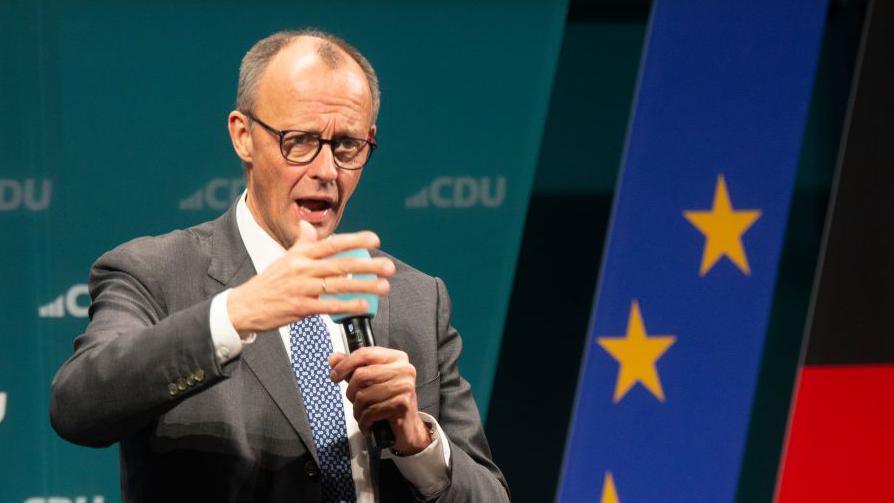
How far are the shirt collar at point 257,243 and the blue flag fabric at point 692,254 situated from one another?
5.77 feet

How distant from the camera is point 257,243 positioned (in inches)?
79.8

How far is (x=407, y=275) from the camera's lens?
7.01ft

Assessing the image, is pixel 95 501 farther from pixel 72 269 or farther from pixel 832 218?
pixel 832 218

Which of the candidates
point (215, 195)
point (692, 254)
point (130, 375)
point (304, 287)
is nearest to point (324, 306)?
point (304, 287)

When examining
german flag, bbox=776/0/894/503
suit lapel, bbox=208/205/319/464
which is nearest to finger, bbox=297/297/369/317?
suit lapel, bbox=208/205/319/464

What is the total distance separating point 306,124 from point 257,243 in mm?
225

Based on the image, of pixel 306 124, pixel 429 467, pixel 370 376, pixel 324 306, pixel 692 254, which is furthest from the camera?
pixel 692 254

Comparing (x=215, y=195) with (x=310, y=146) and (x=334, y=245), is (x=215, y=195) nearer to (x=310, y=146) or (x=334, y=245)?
(x=310, y=146)

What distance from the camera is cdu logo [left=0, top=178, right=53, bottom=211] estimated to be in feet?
10.2

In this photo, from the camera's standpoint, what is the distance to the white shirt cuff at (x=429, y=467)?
6.01 feet

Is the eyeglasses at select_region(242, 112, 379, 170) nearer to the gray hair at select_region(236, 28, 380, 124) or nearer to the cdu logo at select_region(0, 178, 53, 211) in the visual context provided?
the gray hair at select_region(236, 28, 380, 124)

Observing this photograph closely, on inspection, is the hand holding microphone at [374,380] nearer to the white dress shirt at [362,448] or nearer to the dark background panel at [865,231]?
the white dress shirt at [362,448]

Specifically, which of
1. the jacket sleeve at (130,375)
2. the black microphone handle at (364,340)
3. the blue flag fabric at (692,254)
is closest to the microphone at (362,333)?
the black microphone handle at (364,340)

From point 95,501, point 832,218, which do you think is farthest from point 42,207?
point 832,218
